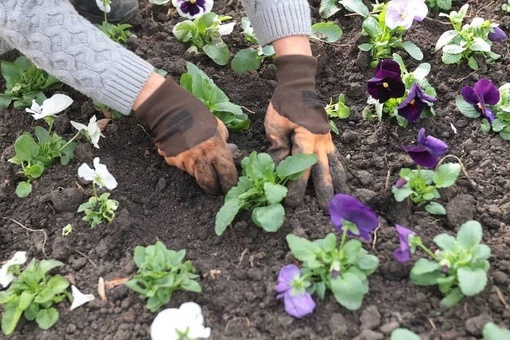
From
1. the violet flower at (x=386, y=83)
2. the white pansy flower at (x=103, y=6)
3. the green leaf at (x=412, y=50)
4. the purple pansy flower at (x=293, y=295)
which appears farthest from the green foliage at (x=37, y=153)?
the green leaf at (x=412, y=50)

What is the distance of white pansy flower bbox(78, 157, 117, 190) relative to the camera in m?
2.08

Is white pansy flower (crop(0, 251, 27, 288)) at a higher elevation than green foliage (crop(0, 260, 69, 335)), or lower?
higher

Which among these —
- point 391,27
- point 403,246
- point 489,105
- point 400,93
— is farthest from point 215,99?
point 489,105

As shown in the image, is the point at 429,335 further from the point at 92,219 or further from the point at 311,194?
the point at 92,219

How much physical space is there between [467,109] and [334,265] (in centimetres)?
96

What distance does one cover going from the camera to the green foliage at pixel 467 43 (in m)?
2.61

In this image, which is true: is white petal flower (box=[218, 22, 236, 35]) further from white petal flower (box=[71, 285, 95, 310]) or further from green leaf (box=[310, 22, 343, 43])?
white petal flower (box=[71, 285, 95, 310])

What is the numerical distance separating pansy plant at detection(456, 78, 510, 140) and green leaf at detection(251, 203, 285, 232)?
863mm

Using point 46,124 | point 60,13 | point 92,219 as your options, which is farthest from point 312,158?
point 46,124

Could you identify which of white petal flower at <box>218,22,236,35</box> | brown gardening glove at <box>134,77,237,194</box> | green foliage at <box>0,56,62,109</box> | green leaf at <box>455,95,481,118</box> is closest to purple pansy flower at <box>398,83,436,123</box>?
green leaf at <box>455,95,481,118</box>

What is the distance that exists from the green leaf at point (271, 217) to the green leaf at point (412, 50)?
97 centimetres

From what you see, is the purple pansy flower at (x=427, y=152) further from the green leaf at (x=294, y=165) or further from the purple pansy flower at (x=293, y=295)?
the purple pansy flower at (x=293, y=295)

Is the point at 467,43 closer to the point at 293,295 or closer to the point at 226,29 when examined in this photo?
the point at 226,29

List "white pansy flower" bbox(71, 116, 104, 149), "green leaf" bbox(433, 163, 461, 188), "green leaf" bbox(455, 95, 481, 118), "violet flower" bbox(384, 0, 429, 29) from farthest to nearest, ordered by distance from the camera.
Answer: "violet flower" bbox(384, 0, 429, 29), "green leaf" bbox(455, 95, 481, 118), "white pansy flower" bbox(71, 116, 104, 149), "green leaf" bbox(433, 163, 461, 188)
